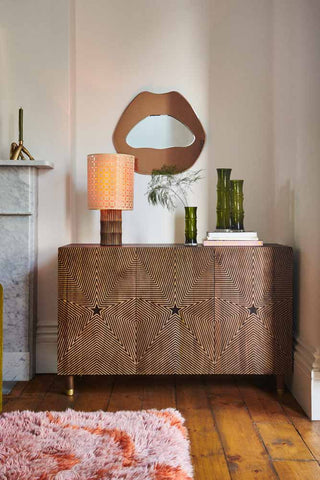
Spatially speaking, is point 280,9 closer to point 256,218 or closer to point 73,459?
point 256,218

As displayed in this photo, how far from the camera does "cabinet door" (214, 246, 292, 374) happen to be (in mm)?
2781

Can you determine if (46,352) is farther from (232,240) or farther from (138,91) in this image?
(138,91)

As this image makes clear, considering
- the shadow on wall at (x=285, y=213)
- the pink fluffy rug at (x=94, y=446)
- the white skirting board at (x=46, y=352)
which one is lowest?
the pink fluffy rug at (x=94, y=446)

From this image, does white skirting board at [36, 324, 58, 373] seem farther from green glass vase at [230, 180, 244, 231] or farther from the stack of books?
green glass vase at [230, 180, 244, 231]

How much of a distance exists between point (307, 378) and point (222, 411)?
16.2 inches

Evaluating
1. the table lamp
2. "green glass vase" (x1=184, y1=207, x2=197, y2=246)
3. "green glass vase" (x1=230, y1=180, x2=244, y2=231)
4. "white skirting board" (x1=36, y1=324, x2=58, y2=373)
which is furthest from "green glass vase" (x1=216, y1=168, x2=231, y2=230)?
"white skirting board" (x1=36, y1=324, x2=58, y2=373)

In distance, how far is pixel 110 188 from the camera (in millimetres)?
2912

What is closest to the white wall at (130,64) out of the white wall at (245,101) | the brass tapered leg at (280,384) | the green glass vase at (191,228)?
the white wall at (245,101)

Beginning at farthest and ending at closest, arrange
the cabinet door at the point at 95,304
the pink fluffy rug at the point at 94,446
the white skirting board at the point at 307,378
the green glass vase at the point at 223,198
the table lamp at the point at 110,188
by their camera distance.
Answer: the green glass vase at the point at 223,198, the table lamp at the point at 110,188, the cabinet door at the point at 95,304, the white skirting board at the point at 307,378, the pink fluffy rug at the point at 94,446

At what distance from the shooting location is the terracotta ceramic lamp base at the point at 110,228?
2959mm

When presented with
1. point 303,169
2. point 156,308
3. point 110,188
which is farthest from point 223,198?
point 156,308

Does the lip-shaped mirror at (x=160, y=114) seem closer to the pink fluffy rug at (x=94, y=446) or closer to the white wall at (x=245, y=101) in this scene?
the white wall at (x=245, y=101)

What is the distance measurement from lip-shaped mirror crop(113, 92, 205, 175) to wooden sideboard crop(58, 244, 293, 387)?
2.36 feet

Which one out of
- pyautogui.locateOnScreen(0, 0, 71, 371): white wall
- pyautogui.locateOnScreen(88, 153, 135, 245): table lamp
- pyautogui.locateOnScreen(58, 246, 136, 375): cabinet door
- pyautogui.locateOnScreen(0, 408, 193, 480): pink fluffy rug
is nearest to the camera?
pyautogui.locateOnScreen(0, 408, 193, 480): pink fluffy rug
